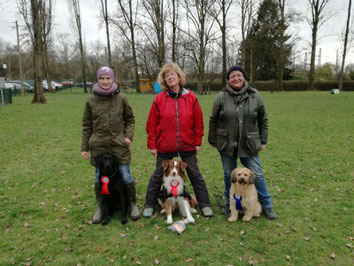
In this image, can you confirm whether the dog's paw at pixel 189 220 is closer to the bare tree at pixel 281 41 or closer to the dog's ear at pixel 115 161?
the dog's ear at pixel 115 161

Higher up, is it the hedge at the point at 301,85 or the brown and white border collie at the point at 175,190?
the hedge at the point at 301,85

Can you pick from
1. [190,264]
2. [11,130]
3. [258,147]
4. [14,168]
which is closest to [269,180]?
[258,147]

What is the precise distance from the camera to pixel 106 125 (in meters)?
3.74

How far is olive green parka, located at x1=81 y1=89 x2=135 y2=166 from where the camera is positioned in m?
3.72

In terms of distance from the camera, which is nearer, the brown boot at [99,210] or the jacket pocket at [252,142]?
Answer: the jacket pocket at [252,142]

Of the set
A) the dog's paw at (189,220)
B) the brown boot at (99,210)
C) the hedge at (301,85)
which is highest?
the hedge at (301,85)

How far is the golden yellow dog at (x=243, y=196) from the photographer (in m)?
3.69

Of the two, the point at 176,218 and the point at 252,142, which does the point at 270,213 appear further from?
the point at 176,218

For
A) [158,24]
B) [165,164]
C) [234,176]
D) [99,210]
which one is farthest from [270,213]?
[158,24]

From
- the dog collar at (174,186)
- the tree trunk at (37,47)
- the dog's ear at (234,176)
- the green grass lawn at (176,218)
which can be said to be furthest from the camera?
the tree trunk at (37,47)

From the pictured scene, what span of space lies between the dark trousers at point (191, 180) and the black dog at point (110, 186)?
45 centimetres

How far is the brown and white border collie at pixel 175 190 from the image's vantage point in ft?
12.5

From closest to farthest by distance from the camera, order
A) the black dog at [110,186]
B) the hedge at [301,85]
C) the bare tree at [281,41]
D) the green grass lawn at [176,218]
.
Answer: the green grass lawn at [176,218], the black dog at [110,186], the bare tree at [281,41], the hedge at [301,85]

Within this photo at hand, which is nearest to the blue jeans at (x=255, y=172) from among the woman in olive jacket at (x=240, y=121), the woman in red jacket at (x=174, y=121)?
the woman in olive jacket at (x=240, y=121)
